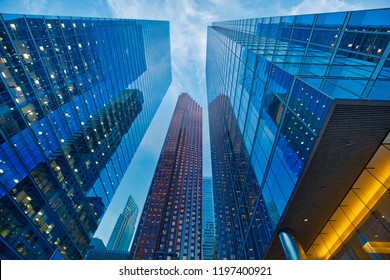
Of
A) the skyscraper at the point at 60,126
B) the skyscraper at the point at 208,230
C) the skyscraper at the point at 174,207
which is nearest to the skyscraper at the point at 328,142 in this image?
the skyscraper at the point at 60,126


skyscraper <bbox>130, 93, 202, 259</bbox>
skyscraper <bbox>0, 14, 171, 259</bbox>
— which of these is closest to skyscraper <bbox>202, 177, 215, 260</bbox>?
skyscraper <bbox>130, 93, 202, 259</bbox>

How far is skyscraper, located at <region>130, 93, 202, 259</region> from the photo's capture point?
8669 centimetres

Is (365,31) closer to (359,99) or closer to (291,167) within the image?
(359,99)

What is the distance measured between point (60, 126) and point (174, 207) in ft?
279

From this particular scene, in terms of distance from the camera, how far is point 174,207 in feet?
344

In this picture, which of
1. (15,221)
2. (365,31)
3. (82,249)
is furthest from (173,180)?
(365,31)

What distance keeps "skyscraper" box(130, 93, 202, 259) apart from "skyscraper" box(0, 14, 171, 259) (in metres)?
36.3

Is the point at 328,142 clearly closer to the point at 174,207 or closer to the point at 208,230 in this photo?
the point at 174,207

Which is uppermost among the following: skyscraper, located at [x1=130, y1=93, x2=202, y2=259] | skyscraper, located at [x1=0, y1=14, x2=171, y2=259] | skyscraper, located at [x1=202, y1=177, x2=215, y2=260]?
skyscraper, located at [x1=0, y1=14, x2=171, y2=259]

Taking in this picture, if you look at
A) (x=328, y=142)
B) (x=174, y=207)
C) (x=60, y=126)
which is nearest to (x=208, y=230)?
(x=174, y=207)

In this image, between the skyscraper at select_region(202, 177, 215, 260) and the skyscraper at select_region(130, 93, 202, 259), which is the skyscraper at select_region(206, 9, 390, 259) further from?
the skyscraper at select_region(202, 177, 215, 260)

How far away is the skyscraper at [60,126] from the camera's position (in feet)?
83.7

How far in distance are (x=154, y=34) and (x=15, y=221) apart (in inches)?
3230

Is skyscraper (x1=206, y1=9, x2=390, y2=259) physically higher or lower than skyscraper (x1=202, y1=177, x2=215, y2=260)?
higher
